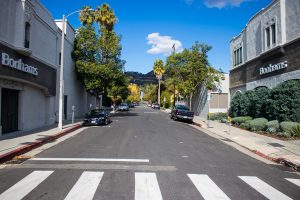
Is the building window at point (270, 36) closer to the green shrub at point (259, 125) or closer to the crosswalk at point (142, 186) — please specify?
the green shrub at point (259, 125)

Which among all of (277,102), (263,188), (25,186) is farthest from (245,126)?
(25,186)

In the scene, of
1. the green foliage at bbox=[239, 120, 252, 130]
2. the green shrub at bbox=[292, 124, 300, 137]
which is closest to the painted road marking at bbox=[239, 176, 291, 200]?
the green shrub at bbox=[292, 124, 300, 137]

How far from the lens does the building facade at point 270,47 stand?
2166 centimetres

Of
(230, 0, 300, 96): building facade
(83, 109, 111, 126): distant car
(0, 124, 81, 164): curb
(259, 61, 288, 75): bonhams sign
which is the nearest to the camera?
(0, 124, 81, 164): curb

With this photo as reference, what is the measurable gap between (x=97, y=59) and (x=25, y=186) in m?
30.2

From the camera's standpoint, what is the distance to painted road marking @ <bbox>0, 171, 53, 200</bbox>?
21.6ft

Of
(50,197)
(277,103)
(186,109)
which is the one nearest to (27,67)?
(50,197)

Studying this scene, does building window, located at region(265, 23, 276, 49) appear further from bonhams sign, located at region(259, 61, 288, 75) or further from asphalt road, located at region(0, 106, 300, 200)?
asphalt road, located at region(0, 106, 300, 200)

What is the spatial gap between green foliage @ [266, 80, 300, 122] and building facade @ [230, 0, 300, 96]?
1185mm

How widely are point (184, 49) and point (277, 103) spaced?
2685 cm

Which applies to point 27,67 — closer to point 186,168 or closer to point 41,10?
point 41,10

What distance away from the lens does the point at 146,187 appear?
7.41m

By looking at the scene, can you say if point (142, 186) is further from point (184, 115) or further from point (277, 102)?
point (184, 115)

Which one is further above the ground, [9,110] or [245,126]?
[9,110]
